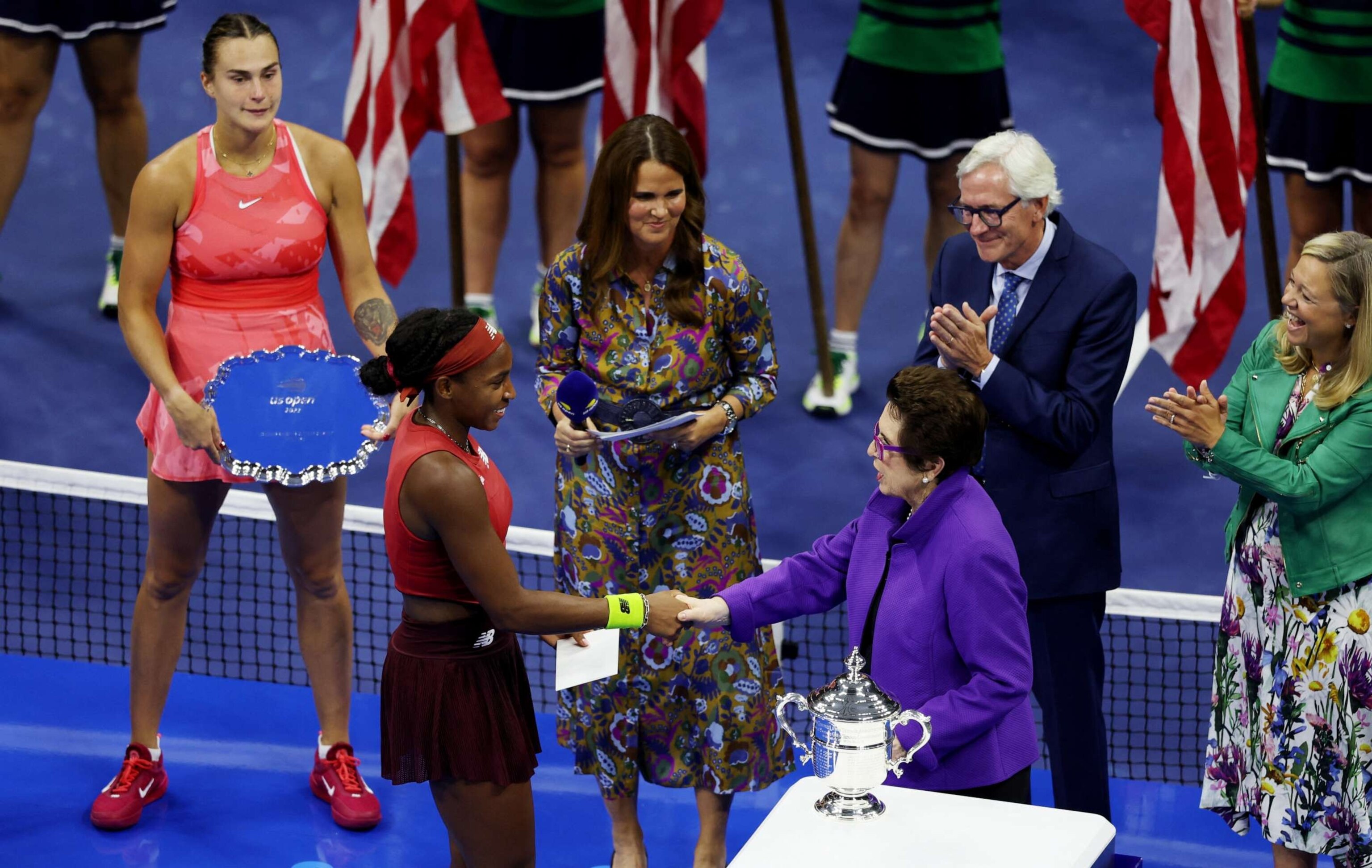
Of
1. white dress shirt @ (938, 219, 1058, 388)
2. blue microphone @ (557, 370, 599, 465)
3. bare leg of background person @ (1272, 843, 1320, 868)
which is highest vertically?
white dress shirt @ (938, 219, 1058, 388)

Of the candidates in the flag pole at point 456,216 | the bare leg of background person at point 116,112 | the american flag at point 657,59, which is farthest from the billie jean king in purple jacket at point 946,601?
the bare leg of background person at point 116,112

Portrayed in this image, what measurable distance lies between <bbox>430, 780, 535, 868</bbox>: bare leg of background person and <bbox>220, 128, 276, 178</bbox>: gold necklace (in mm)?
2104

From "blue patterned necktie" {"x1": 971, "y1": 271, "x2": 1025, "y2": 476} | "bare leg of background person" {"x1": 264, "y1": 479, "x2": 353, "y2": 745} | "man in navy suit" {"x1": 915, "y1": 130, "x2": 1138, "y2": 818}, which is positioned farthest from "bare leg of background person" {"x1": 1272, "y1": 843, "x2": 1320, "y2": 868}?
"bare leg of background person" {"x1": 264, "y1": 479, "x2": 353, "y2": 745}

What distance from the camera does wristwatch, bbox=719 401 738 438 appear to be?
547 centimetres

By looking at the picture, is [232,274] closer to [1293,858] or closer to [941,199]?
[1293,858]

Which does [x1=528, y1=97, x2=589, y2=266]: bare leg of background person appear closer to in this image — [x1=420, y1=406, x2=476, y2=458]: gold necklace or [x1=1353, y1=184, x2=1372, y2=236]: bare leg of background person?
[x1=1353, y1=184, x2=1372, y2=236]: bare leg of background person

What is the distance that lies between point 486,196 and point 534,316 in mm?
678

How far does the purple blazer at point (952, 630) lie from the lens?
421 centimetres

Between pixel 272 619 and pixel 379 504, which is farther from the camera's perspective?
pixel 379 504

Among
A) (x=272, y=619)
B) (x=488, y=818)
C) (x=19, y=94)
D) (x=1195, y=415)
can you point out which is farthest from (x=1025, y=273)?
(x=19, y=94)

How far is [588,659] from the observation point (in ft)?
15.6

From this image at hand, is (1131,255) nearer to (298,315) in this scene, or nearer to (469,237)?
(469,237)

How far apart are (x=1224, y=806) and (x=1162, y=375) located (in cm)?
430

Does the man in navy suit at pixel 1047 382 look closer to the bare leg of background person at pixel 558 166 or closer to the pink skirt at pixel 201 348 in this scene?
the pink skirt at pixel 201 348
